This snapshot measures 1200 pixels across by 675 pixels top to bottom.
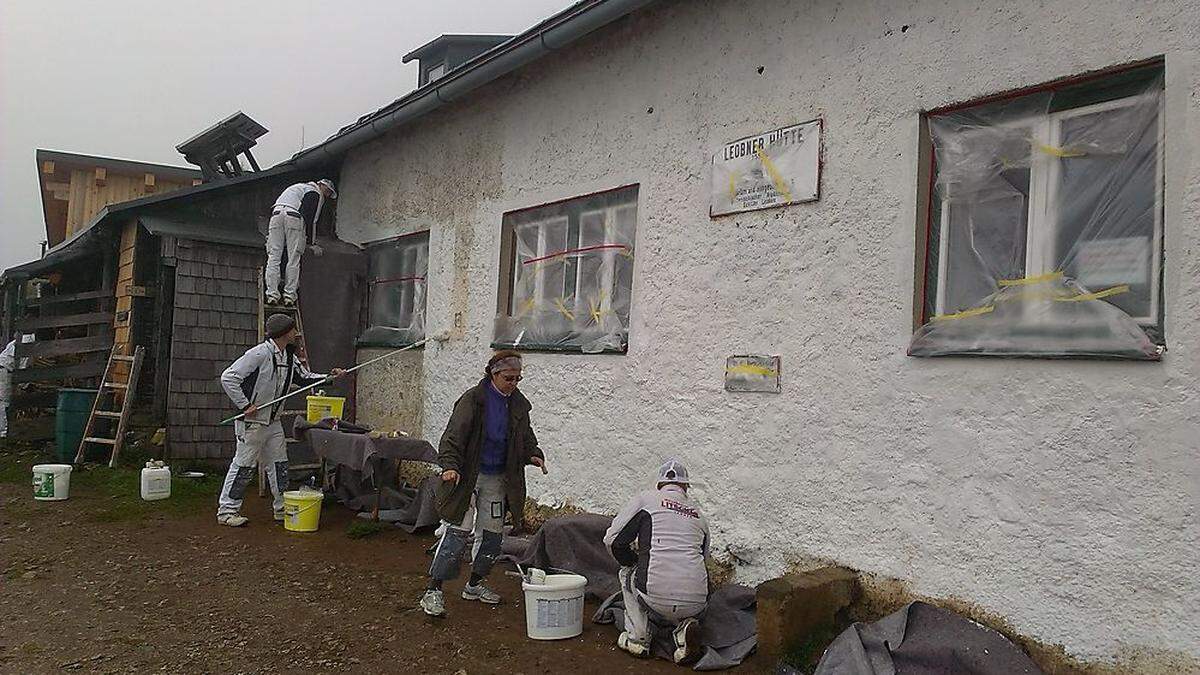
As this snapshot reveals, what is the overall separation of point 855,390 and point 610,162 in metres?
2.97

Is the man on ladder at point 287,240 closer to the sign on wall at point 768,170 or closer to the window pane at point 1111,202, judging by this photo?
the sign on wall at point 768,170

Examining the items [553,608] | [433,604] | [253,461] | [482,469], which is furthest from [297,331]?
[553,608]

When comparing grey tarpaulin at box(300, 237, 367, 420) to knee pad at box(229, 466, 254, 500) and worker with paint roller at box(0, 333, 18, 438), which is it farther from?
worker with paint roller at box(0, 333, 18, 438)

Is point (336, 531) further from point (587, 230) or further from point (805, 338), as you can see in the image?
point (805, 338)

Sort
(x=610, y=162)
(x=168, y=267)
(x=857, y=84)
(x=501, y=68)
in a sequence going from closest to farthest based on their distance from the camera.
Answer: (x=857, y=84), (x=610, y=162), (x=501, y=68), (x=168, y=267)

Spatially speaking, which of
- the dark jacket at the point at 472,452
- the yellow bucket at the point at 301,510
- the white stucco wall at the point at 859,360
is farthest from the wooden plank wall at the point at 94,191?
the dark jacket at the point at 472,452

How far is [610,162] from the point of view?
6.69 m

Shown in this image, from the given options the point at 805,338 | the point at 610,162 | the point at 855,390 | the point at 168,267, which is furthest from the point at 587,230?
the point at 168,267

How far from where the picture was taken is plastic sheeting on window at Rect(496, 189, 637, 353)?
6574 millimetres

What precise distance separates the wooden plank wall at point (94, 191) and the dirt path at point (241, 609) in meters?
10.4

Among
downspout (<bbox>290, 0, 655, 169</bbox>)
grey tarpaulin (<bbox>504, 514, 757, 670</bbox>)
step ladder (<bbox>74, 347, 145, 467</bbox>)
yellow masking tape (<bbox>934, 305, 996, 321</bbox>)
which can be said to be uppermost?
downspout (<bbox>290, 0, 655, 169</bbox>)

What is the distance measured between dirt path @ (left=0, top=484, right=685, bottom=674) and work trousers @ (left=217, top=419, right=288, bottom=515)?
0.29 meters

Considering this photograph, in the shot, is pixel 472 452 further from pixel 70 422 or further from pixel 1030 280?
A: pixel 70 422

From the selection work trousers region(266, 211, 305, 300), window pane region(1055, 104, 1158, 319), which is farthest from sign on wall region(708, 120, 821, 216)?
work trousers region(266, 211, 305, 300)
